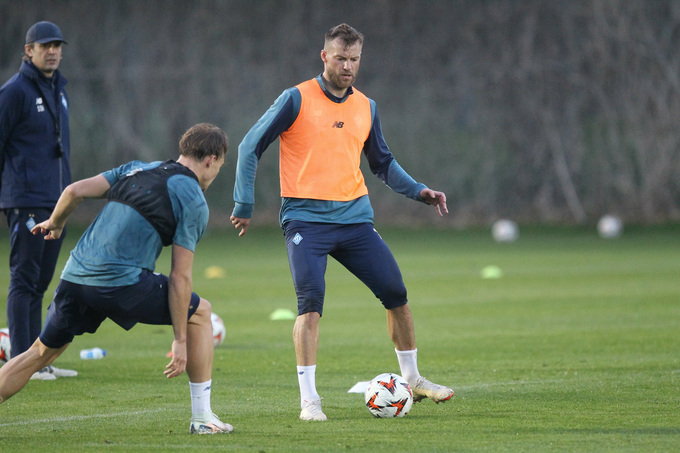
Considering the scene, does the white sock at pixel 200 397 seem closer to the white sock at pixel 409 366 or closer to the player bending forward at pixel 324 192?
the player bending forward at pixel 324 192

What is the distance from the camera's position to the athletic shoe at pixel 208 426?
19.3ft

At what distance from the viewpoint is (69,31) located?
31969 millimetres

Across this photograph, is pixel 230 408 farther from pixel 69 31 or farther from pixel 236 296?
pixel 69 31

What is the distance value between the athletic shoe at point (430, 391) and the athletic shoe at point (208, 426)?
1503 millimetres

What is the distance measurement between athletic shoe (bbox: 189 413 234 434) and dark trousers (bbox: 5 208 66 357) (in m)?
2.62

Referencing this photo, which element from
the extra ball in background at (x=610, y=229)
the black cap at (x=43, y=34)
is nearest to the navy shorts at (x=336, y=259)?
the black cap at (x=43, y=34)

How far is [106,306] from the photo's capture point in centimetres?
560

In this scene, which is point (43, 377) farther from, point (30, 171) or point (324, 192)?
point (324, 192)

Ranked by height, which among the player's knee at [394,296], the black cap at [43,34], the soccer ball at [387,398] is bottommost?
the soccer ball at [387,398]

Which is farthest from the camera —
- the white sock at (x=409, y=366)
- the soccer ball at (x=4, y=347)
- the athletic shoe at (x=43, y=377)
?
the soccer ball at (x=4, y=347)

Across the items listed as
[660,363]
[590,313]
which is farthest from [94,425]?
[590,313]

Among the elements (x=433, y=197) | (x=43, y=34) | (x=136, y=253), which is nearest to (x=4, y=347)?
(x=43, y=34)

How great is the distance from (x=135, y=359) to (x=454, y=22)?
23.5 m

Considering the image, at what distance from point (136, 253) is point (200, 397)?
894 mm
